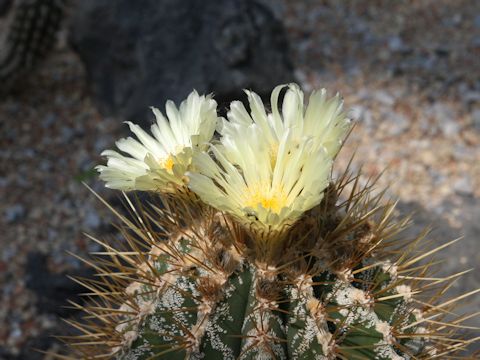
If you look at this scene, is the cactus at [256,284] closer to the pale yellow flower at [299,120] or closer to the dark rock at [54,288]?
the pale yellow flower at [299,120]

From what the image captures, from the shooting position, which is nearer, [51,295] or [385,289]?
[385,289]

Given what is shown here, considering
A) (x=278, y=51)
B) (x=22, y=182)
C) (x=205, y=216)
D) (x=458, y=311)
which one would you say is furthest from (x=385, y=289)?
(x=22, y=182)

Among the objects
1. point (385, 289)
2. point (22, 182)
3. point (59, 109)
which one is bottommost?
point (385, 289)

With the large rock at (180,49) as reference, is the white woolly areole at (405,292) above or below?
below

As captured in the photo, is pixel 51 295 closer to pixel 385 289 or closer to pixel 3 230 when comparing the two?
pixel 3 230

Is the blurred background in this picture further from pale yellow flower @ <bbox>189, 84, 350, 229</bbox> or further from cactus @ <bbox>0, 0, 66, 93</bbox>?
pale yellow flower @ <bbox>189, 84, 350, 229</bbox>

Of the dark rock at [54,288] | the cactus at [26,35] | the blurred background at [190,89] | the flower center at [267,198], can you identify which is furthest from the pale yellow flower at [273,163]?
the cactus at [26,35]

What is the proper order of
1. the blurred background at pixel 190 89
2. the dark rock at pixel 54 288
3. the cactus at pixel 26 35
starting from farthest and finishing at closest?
the cactus at pixel 26 35
the blurred background at pixel 190 89
the dark rock at pixel 54 288
